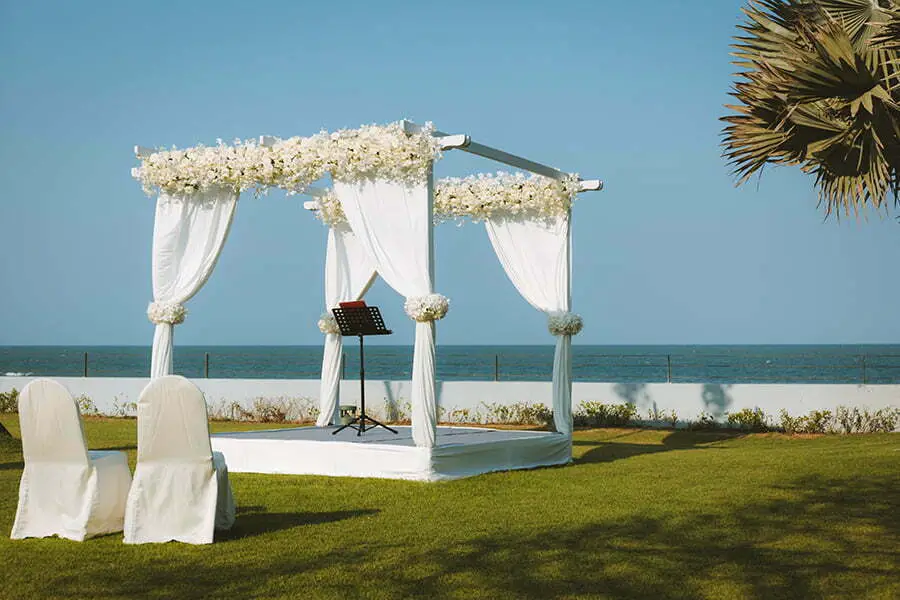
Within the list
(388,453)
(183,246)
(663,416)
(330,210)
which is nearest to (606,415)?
(663,416)

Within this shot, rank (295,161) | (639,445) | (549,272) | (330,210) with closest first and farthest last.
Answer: (295,161) → (549,272) → (330,210) → (639,445)

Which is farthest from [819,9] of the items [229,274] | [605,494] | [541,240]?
[229,274]

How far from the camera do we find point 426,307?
30.3 feet

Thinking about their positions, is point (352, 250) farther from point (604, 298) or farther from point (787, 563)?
point (604, 298)

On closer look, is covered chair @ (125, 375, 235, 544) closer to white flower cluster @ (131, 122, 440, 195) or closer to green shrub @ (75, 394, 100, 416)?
white flower cluster @ (131, 122, 440, 195)

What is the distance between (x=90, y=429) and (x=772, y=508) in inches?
465

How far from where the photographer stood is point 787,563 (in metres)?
5.80

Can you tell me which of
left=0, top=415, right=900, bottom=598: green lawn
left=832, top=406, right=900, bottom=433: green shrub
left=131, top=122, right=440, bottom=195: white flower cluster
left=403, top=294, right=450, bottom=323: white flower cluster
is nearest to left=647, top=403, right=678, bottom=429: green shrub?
left=832, top=406, right=900, bottom=433: green shrub

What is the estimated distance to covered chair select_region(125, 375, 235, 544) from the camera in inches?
247

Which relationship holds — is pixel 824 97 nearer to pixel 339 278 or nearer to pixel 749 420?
pixel 339 278

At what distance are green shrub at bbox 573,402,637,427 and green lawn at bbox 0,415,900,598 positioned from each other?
6190 mm

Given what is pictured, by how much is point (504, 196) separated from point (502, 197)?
0.09 ft

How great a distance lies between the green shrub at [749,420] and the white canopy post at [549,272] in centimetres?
547

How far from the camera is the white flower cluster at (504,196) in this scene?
11.5 m
